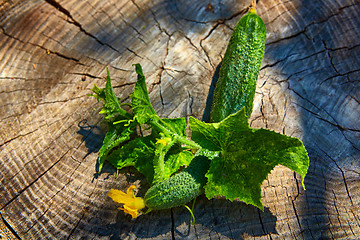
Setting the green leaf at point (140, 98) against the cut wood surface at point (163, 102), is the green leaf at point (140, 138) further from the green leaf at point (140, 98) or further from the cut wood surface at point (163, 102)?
the cut wood surface at point (163, 102)

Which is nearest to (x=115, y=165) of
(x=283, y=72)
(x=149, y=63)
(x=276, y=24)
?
(x=149, y=63)

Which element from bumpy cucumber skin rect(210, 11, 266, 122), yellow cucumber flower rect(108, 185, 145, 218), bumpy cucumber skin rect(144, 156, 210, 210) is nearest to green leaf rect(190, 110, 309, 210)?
bumpy cucumber skin rect(144, 156, 210, 210)

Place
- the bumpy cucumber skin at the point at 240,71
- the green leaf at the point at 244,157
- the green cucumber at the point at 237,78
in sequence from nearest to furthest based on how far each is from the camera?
the green leaf at the point at 244,157 → the green cucumber at the point at 237,78 → the bumpy cucumber skin at the point at 240,71

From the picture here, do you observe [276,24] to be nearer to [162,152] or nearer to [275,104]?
[275,104]

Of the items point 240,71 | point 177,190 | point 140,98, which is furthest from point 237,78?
point 177,190

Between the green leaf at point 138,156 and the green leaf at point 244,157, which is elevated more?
the green leaf at point 138,156

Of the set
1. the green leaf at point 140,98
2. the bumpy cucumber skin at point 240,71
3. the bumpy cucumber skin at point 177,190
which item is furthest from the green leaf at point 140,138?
the bumpy cucumber skin at point 240,71
